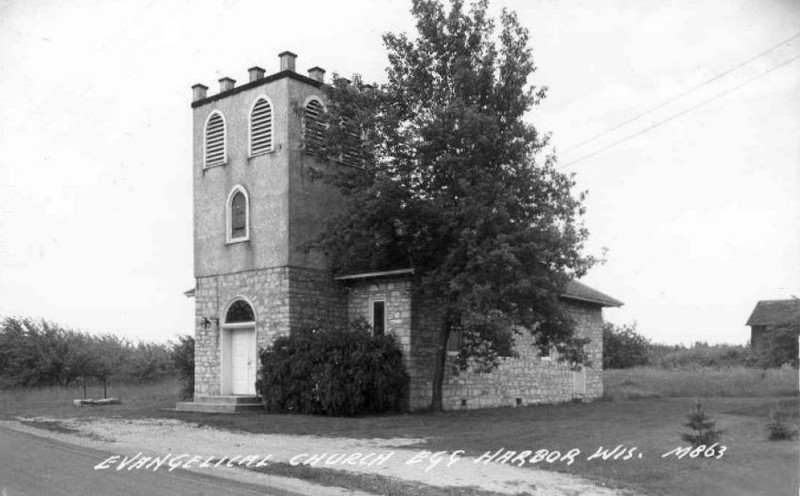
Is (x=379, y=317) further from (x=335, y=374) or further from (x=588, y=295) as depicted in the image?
(x=588, y=295)

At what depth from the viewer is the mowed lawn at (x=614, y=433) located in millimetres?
10602

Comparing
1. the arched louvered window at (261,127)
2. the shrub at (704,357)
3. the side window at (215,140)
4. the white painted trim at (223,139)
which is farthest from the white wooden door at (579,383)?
the shrub at (704,357)

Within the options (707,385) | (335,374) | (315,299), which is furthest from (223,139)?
(707,385)

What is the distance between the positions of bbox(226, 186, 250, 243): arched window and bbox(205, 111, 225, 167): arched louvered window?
1249 millimetres

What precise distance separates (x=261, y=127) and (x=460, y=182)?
727 cm

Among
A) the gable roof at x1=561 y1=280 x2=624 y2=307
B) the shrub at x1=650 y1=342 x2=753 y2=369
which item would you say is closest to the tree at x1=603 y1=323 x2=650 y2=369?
the shrub at x1=650 y1=342 x2=753 y2=369

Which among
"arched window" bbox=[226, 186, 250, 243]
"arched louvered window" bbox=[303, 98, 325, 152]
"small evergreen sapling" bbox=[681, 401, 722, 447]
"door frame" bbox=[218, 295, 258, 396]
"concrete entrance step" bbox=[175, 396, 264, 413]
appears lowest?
"concrete entrance step" bbox=[175, 396, 264, 413]

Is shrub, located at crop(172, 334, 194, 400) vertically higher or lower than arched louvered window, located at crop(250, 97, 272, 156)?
lower

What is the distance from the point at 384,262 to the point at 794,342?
35.2ft

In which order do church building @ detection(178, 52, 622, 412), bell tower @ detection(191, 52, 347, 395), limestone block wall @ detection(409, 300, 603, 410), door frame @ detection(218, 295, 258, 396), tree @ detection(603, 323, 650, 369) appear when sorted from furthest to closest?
tree @ detection(603, 323, 650, 369) → door frame @ detection(218, 295, 258, 396) → bell tower @ detection(191, 52, 347, 395) → church building @ detection(178, 52, 622, 412) → limestone block wall @ detection(409, 300, 603, 410)

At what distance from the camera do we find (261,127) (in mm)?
23344

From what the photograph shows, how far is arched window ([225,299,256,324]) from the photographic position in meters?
23.7

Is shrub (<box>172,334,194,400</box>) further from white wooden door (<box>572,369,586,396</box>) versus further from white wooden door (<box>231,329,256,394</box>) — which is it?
white wooden door (<box>572,369,586,396</box>)

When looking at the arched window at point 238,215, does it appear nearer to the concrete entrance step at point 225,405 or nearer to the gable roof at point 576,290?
the gable roof at point 576,290
